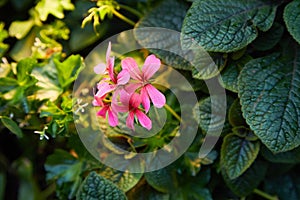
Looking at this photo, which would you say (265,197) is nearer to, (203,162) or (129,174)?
(203,162)

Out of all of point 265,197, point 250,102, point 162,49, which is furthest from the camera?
point 265,197

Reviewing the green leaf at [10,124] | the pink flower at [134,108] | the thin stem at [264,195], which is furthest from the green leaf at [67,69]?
the thin stem at [264,195]

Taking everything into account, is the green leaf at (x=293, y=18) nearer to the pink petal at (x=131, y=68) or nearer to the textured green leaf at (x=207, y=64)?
the textured green leaf at (x=207, y=64)

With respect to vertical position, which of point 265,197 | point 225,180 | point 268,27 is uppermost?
point 268,27

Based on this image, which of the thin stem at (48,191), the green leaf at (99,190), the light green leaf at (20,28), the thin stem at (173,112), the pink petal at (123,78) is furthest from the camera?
the thin stem at (48,191)

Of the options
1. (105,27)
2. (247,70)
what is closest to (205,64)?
(247,70)

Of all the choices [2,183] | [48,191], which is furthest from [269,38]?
[2,183]
